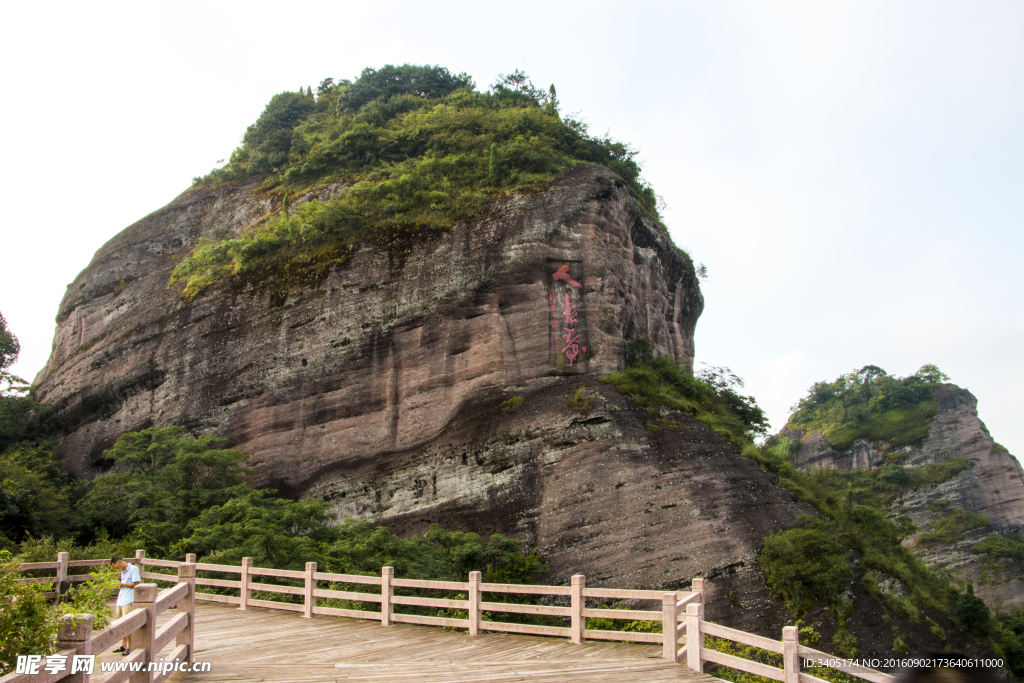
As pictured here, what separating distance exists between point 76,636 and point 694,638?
238 inches

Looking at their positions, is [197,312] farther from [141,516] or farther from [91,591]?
[91,591]

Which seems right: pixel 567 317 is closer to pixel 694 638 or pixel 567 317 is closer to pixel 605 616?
pixel 605 616

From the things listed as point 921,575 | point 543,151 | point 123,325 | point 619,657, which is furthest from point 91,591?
point 123,325

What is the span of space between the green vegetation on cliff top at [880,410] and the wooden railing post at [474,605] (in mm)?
46170

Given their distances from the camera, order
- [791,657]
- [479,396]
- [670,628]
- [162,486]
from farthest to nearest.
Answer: [479,396] < [162,486] < [670,628] < [791,657]

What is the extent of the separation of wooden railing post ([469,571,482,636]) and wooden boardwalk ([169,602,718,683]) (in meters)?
0.15

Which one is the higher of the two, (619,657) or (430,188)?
(430,188)

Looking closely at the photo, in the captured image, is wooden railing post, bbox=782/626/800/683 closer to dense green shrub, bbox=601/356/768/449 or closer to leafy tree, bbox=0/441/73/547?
dense green shrub, bbox=601/356/768/449

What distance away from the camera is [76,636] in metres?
4.83

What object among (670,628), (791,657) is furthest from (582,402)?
(791,657)

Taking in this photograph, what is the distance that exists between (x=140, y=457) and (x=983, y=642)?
25.2m

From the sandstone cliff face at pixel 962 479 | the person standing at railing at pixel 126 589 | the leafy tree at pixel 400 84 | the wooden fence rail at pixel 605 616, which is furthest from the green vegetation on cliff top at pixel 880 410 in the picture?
the person standing at railing at pixel 126 589

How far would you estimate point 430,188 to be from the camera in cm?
2725

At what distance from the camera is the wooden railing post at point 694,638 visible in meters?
8.11
